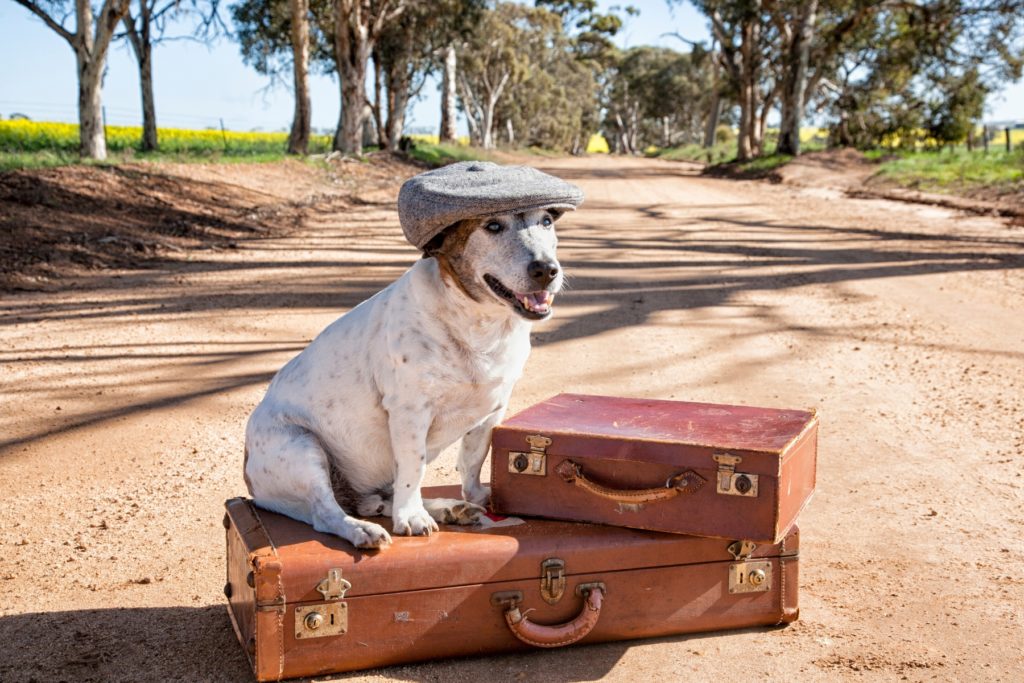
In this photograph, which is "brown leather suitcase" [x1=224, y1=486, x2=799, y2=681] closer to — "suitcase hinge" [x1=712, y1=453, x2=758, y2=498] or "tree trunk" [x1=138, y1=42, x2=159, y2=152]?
"suitcase hinge" [x1=712, y1=453, x2=758, y2=498]

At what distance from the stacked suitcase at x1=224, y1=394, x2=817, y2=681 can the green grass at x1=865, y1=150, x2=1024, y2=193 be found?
17.6 meters

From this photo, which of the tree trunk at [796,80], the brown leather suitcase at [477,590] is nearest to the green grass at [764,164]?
the tree trunk at [796,80]

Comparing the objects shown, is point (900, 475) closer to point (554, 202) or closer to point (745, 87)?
point (554, 202)

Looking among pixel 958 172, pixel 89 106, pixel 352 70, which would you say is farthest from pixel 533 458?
pixel 352 70

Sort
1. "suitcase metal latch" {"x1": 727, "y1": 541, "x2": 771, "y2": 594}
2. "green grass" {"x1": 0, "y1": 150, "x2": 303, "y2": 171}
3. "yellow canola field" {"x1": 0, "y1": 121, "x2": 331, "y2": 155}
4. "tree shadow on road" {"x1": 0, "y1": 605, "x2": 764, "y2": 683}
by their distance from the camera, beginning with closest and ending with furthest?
"tree shadow on road" {"x1": 0, "y1": 605, "x2": 764, "y2": 683}
"suitcase metal latch" {"x1": 727, "y1": 541, "x2": 771, "y2": 594}
"green grass" {"x1": 0, "y1": 150, "x2": 303, "y2": 171}
"yellow canola field" {"x1": 0, "y1": 121, "x2": 331, "y2": 155}

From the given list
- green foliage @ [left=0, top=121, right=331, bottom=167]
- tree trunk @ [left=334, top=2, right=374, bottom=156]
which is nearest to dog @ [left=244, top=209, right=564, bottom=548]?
green foliage @ [left=0, top=121, right=331, bottom=167]

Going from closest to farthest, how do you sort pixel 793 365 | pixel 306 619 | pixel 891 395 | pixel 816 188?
pixel 306 619 → pixel 891 395 → pixel 793 365 → pixel 816 188

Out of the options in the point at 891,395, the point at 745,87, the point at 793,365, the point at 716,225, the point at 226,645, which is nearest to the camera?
the point at 226,645

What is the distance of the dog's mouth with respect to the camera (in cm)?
304

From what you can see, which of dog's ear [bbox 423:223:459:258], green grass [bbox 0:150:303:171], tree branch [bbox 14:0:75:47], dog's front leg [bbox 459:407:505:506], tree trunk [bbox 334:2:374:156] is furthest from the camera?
tree trunk [bbox 334:2:374:156]

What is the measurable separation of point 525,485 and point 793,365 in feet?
13.6

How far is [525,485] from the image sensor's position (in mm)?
3422

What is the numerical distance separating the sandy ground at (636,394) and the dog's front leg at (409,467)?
0.45 meters

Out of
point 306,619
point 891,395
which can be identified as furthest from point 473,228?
point 891,395
